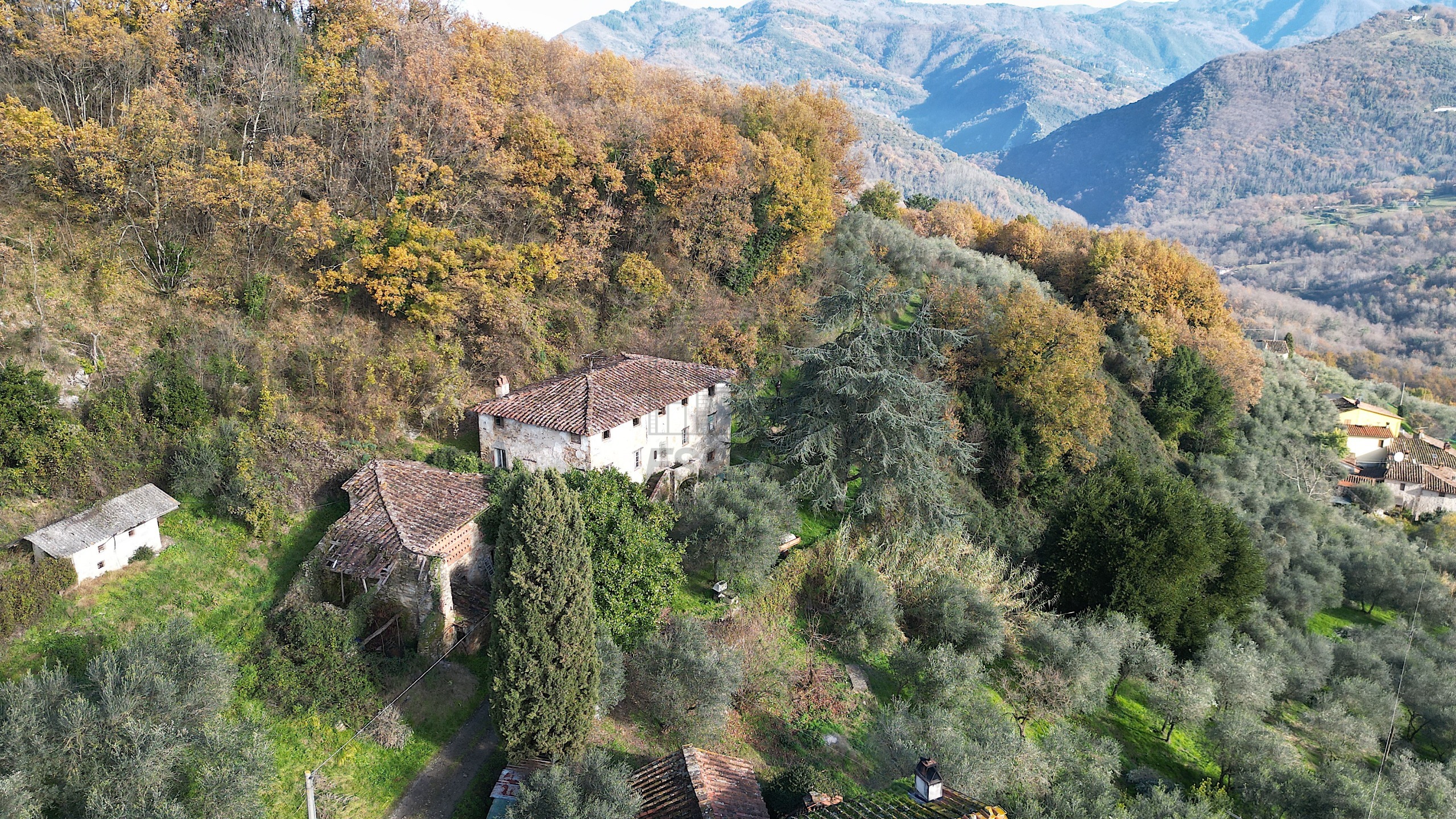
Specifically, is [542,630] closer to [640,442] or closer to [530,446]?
[530,446]

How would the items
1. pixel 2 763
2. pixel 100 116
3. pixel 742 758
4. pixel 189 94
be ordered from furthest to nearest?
pixel 189 94, pixel 100 116, pixel 742 758, pixel 2 763

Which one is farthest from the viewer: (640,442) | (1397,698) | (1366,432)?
(1366,432)

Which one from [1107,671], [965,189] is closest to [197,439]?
[1107,671]

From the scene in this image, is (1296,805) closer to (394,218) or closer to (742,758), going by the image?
(742,758)

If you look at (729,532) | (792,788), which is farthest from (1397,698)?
(729,532)

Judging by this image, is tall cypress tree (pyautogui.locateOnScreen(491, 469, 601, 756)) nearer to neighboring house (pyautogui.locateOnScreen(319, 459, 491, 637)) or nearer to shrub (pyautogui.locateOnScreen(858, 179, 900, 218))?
neighboring house (pyautogui.locateOnScreen(319, 459, 491, 637))

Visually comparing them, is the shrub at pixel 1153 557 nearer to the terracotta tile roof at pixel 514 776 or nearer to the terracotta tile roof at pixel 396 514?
the terracotta tile roof at pixel 514 776
